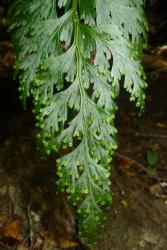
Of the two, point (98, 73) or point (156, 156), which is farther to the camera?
point (156, 156)

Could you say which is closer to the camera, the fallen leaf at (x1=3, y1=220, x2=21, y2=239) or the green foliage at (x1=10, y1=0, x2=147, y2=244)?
the green foliage at (x1=10, y1=0, x2=147, y2=244)

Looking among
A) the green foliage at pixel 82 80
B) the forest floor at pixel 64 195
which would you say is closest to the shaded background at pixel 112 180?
the forest floor at pixel 64 195

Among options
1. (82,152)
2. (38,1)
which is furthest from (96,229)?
(38,1)

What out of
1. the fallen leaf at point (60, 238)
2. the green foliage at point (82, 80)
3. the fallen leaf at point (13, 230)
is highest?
the green foliage at point (82, 80)

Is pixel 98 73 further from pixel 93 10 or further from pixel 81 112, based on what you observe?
pixel 93 10

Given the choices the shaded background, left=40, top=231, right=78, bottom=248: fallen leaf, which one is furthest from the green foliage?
the shaded background

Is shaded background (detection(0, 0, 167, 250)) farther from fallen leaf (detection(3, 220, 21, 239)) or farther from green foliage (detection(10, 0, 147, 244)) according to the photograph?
green foliage (detection(10, 0, 147, 244))

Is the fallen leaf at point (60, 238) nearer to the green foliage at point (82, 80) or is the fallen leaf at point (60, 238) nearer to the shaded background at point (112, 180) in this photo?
the shaded background at point (112, 180)

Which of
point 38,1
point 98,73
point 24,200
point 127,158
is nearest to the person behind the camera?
point 98,73
